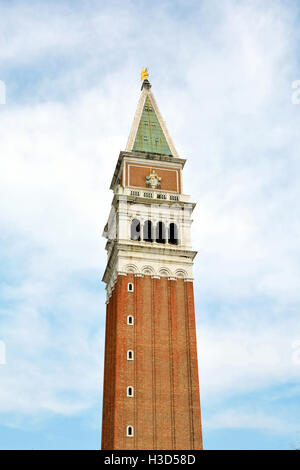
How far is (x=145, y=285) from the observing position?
215 ft

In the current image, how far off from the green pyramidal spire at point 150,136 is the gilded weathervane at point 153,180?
403 centimetres

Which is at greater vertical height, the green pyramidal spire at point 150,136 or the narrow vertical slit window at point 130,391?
the green pyramidal spire at point 150,136

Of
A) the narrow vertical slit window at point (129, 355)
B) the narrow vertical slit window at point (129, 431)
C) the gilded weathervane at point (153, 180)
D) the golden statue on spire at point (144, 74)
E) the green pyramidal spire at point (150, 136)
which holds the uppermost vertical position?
the golden statue on spire at point (144, 74)

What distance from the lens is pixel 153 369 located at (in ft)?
199

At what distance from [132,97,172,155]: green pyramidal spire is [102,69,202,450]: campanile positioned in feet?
0.48

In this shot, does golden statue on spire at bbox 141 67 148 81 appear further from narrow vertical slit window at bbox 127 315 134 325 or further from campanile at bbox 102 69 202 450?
narrow vertical slit window at bbox 127 315 134 325

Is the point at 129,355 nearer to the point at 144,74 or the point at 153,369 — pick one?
the point at 153,369

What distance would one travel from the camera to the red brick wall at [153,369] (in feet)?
188

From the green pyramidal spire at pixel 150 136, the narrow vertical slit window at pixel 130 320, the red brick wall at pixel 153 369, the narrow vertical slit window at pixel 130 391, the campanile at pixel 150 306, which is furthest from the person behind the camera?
the green pyramidal spire at pixel 150 136

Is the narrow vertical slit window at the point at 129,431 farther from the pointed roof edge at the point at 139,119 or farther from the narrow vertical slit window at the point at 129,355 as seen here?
the pointed roof edge at the point at 139,119

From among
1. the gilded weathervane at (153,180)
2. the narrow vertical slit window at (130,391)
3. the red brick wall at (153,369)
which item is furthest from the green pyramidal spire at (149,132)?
the narrow vertical slit window at (130,391)

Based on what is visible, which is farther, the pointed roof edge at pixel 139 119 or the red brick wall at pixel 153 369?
the pointed roof edge at pixel 139 119

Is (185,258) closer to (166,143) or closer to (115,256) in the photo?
(115,256)
